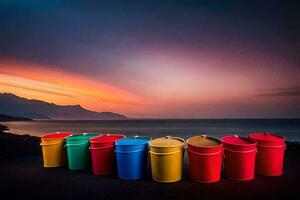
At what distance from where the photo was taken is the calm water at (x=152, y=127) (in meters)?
8.49

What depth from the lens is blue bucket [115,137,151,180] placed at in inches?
134

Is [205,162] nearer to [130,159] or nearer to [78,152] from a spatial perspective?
[130,159]

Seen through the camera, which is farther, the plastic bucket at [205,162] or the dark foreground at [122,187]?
the plastic bucket at [205,162]

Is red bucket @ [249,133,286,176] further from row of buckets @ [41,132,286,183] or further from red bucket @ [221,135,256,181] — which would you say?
red bucket @ [221,135,256,181]

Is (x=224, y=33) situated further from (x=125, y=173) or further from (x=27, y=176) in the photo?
(x=27, y=176)

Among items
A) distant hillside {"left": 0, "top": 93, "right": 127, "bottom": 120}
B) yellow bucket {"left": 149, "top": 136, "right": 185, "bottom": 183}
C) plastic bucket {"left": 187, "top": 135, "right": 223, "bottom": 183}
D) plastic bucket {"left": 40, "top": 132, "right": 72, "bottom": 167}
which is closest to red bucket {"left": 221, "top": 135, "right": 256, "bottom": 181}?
plastic bucket {"left": 187, "top": 135, "right": 223, "bottom": 183}

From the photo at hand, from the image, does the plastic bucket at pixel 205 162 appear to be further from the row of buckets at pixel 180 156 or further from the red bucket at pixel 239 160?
the red bucket at pixel 239 160

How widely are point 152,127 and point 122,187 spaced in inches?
370

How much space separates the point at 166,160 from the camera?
3285 mm

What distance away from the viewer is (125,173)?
344cm

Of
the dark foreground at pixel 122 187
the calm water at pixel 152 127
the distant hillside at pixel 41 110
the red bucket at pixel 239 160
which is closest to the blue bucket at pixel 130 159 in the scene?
the dark foreground at pixel 122 187

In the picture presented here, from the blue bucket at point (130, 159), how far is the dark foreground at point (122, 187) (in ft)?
0.35

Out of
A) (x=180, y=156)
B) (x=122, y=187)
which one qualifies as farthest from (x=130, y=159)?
(x=180, y=156)

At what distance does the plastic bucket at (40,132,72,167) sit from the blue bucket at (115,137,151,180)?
3.41 feet
